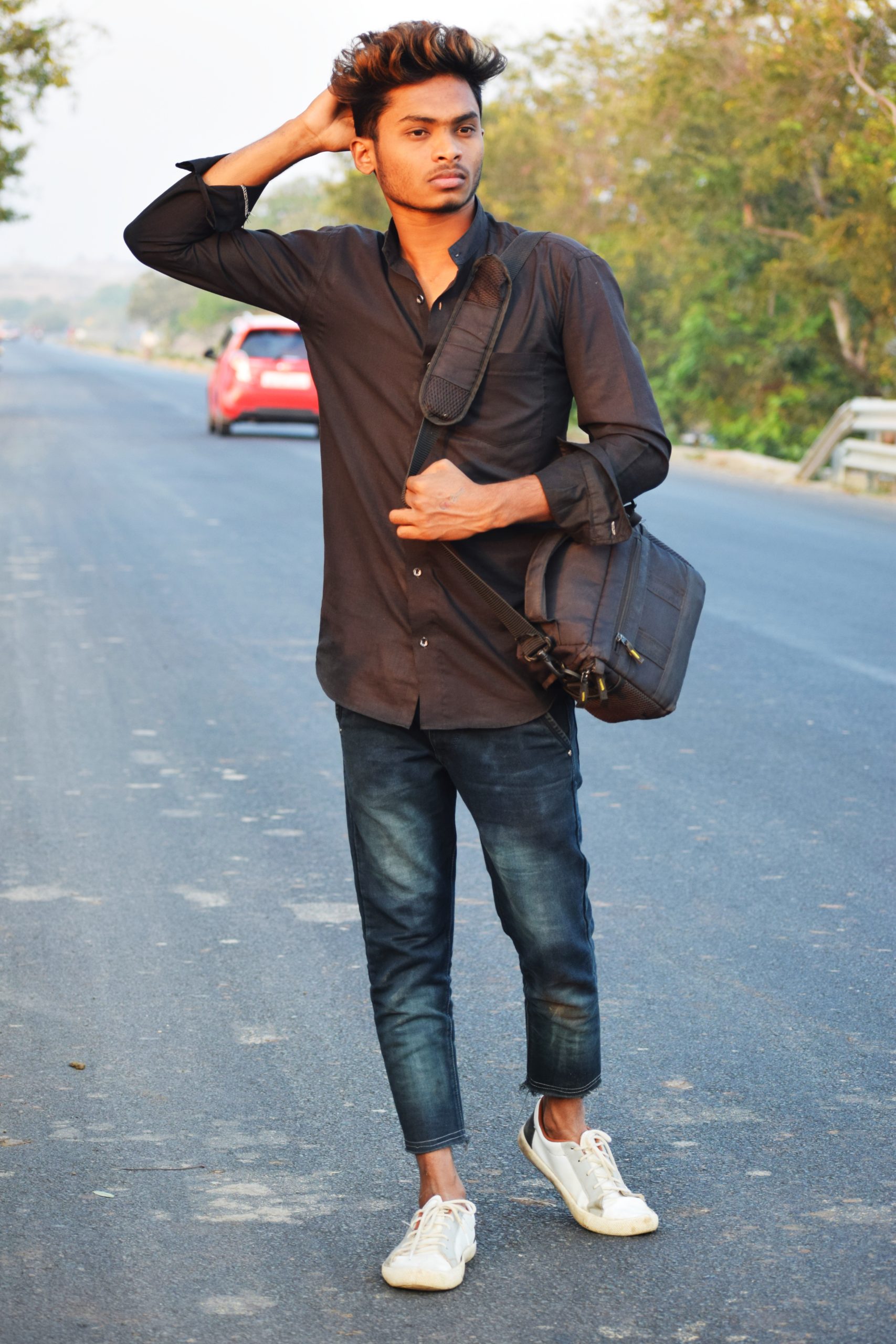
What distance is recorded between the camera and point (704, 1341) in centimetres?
282

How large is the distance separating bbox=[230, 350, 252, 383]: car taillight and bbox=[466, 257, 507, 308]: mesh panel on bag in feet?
67.6

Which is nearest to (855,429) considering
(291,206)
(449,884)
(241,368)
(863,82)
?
(863,82)

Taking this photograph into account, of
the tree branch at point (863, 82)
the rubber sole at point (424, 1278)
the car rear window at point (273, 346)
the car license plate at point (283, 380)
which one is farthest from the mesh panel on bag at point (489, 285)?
the car license plate at point (283, 380)

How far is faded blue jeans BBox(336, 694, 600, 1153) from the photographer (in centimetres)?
312

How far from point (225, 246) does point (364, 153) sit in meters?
0.31

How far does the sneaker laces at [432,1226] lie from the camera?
3.05 meters

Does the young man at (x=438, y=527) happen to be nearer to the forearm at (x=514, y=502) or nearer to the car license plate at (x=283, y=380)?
the forearm at (x=514, y=502)

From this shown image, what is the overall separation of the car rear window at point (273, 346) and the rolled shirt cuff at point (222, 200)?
19882mm

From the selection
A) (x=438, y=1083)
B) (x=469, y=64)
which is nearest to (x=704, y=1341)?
(x=438, y=1083)

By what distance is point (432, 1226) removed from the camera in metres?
3.09

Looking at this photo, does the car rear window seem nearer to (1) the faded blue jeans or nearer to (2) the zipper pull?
(1) the faded blue jeans

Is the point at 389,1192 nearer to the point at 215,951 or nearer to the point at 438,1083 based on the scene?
the point at 438,1083

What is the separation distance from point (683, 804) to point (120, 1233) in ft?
11.7

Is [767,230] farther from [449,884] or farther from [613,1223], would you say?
[613,1223]
